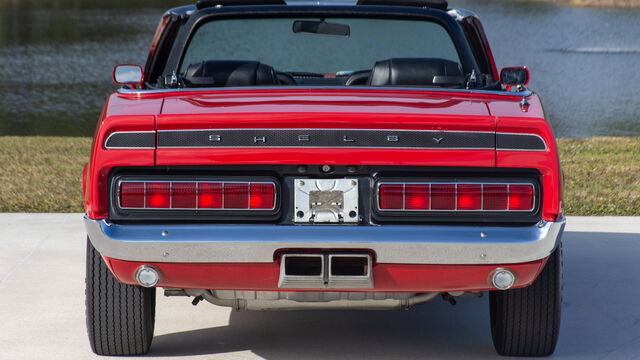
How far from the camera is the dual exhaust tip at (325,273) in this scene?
4027mm

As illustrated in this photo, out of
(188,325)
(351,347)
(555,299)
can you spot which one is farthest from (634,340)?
(188,325)

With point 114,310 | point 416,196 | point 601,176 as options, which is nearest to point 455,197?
point 416,196

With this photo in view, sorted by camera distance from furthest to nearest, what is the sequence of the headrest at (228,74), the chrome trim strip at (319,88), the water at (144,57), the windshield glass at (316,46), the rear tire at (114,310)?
the windshield glass at (316,46) → the water at (144,57) → the headrest at (228,74) → the chrome trim strip at (319,88) → the rear tire at (114,310)

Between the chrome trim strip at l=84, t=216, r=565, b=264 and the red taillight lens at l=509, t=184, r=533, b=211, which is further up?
the red taillight lens at l=509, t=184, r=533, b=211

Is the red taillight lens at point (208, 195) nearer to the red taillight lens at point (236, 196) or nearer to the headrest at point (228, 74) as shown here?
the red taillight lens at point (236, 196)

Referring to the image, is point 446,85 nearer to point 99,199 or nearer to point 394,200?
point 394,200

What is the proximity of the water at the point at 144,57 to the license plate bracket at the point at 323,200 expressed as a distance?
15.3 meters

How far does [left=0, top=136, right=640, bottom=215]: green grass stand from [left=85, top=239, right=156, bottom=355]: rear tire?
4.33 m

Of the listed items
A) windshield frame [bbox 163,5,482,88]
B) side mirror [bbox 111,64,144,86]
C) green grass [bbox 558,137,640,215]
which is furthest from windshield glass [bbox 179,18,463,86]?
side mirror [bbox 111,64,144,86]

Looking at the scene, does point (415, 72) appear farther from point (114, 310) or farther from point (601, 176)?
point (601, 176)

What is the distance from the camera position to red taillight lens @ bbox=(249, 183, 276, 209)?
4.07 meters

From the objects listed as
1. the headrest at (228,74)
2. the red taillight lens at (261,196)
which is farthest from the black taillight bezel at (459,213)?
the headrest at (228,74)

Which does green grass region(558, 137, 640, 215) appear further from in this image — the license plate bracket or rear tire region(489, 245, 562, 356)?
the license plate bracket

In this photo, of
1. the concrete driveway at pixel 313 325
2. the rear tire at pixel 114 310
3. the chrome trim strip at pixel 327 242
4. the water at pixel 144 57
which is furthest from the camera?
the water at pixel 144 57
